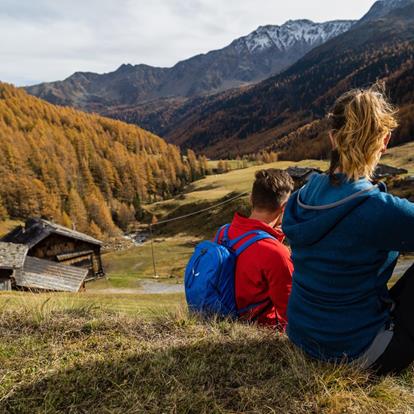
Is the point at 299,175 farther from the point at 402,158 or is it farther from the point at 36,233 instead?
the point at 36,233

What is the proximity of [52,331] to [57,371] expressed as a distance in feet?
3.53

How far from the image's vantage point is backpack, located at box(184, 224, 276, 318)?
177 inches

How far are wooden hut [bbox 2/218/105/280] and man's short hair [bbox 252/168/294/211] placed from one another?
43092 millimetres

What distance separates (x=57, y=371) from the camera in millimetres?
3383

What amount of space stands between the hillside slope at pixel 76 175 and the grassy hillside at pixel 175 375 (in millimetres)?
96260

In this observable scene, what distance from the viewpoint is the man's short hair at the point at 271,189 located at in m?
4.56

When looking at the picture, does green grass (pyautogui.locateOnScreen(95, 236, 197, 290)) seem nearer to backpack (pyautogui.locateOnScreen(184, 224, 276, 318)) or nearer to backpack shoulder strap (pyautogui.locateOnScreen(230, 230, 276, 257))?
backpack (pyautogui.locateOnScreen(184, 224, 276, 318))

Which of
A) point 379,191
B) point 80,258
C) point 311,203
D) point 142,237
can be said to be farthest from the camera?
point 142,237

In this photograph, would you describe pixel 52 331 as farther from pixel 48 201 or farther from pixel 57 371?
pixel 48 201

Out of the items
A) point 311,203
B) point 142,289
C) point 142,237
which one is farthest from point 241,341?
point 142,237

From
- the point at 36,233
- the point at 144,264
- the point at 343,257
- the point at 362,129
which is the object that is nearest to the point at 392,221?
the point at 343,257

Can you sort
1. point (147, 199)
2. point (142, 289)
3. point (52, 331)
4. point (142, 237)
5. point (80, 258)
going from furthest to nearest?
point (147, 199), point (142, 237), point (80, 258), point (142, 289), point (52, 331)

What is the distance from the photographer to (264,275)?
14.2 feet

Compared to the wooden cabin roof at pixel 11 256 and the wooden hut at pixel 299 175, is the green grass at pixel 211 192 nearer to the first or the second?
the wooden hut at pixel 299 175
